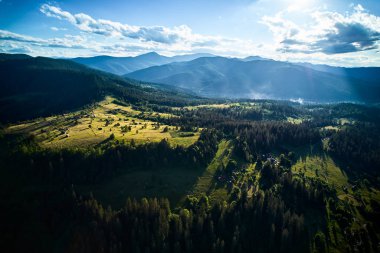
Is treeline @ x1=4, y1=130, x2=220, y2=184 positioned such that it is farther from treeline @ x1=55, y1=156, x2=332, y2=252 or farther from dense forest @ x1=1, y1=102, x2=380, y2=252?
treeline @ x1=55, y1=156, x2=332, y2=252

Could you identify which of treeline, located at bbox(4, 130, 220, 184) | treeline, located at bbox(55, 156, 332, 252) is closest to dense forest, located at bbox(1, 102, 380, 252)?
treeline, located at bbox(55, 156, 332, 252)

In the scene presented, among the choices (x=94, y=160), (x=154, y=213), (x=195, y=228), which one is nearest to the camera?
(x=195, y=228)

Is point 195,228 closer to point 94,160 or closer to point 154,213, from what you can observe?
point 154,213

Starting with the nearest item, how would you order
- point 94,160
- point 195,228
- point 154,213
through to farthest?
point 195,228 → point 154,213 → point 94,160

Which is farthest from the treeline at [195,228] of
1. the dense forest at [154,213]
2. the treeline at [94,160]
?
Result: the treeline at [94,160]

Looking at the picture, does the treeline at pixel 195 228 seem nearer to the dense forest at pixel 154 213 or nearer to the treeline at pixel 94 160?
the dense forest at pixel 154 213

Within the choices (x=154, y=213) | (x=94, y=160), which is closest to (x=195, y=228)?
(x=154, y=213)

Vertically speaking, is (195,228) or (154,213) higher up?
(154,213)

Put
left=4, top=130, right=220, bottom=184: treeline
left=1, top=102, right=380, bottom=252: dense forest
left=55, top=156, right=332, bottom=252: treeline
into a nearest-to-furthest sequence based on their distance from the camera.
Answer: left=55, top=156, right=332, bottom=252: treeline
left=1, top=102, right=380, bottom=252: dense forest
left=4, top=130, right=220, bottom=184: treeline

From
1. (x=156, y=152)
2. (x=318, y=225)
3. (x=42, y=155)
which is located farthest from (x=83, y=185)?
(x=318, y=225)
